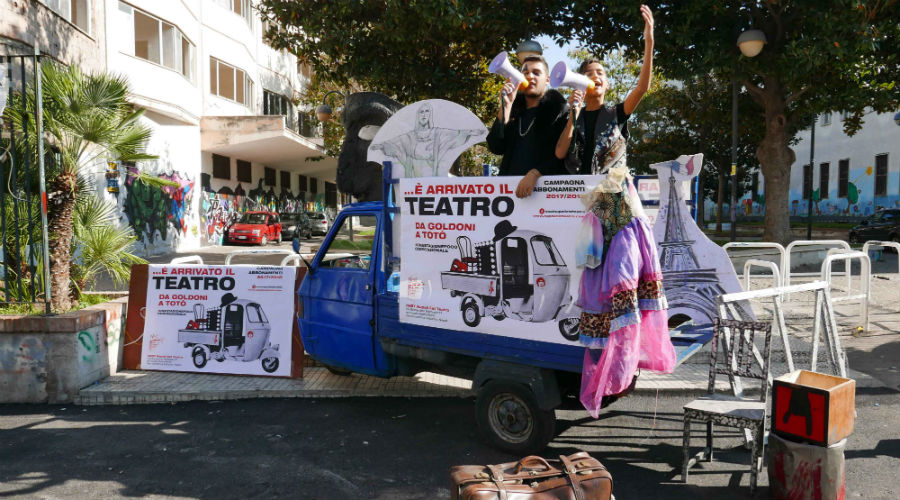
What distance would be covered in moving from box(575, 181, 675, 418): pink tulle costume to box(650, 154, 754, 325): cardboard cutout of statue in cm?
135

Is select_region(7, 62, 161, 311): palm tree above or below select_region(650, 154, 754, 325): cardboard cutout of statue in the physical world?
above

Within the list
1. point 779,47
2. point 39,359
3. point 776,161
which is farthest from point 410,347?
point 776,161

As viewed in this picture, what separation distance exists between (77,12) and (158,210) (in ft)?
22.5

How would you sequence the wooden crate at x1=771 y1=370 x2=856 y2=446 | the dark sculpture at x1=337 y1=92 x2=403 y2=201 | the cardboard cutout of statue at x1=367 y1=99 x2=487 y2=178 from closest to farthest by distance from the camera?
the wooden crate at x1=771 y1=370 x2=856 y2=446
the cardboard cutout of statue at x1=367 y1=99 x2=487 y2=178
the dark sculpture at x1=337 y1=92 x2=403 y2=201

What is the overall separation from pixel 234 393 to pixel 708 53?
10.2 metres

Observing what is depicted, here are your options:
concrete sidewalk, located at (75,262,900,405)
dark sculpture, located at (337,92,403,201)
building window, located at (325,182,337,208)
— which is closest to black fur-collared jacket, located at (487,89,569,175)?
concrete sidewalk, located at (75,262,900,405)

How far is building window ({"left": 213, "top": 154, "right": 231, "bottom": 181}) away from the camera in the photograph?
26.5m

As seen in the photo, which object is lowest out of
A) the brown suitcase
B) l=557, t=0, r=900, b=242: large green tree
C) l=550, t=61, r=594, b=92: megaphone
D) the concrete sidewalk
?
the concrete sidewalk

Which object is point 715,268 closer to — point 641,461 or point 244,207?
point 641,461

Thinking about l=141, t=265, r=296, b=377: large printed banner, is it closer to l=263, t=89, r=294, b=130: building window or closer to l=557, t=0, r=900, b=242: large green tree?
l=557, t=0, r=900, b=242: large green tree

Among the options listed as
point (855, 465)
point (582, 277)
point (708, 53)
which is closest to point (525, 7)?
point (708, 53)

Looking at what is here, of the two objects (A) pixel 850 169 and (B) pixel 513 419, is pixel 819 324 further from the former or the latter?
(A) pixel 850 169

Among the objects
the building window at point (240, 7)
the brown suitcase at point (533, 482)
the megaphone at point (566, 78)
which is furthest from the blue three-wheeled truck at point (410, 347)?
the building window at point (240, 7)

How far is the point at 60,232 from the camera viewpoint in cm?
664
